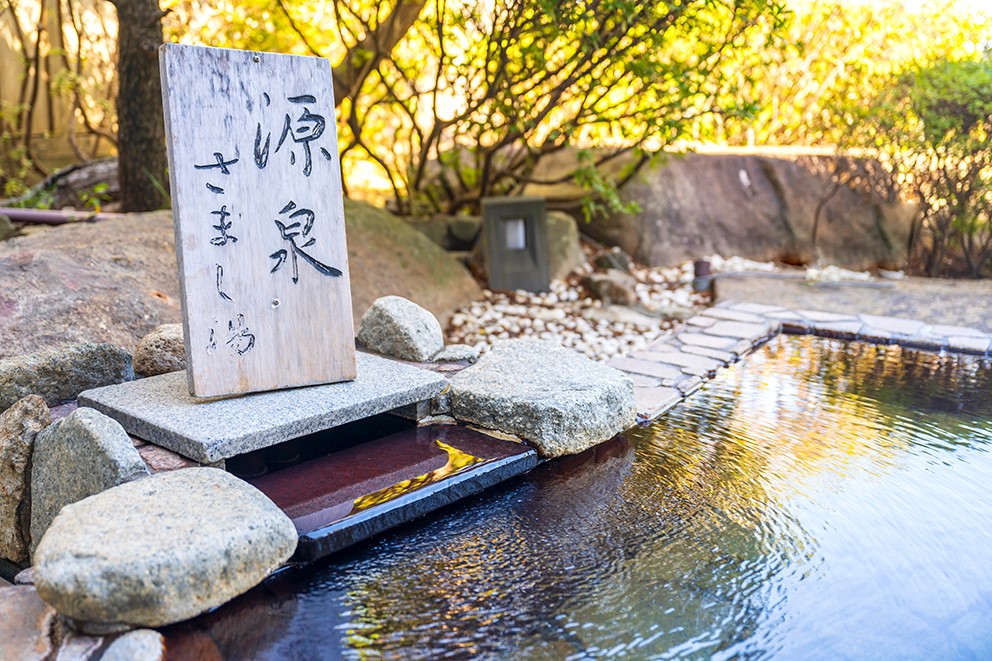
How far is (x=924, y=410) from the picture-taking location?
377 cm

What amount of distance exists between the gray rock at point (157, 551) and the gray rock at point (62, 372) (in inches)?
38.3

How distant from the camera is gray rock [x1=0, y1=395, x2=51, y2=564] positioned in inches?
106

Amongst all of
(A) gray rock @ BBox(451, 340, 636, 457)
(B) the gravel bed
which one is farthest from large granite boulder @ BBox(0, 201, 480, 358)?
(A) gray rock @ BBox(451, 340, 636, 457)

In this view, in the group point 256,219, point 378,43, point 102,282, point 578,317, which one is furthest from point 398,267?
point 256,219

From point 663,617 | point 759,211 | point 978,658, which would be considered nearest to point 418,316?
point 663,617

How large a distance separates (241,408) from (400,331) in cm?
111

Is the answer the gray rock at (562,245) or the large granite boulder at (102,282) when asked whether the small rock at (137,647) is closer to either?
the large granite boulder at (102,282)

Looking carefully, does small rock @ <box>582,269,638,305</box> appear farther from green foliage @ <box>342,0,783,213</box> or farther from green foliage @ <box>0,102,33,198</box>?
green foliage @ <box>0,102,33,198</box>

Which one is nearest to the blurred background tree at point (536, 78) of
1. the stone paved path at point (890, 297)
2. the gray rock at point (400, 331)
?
the stone paved path at point (890, 297)

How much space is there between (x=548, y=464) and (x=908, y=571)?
1277mm

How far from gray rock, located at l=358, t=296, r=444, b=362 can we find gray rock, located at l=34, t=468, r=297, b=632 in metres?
1.53

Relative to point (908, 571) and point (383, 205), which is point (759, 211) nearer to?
point (383, 205)

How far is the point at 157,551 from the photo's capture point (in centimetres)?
Result: 204

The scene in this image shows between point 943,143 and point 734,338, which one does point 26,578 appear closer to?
point 734,338
